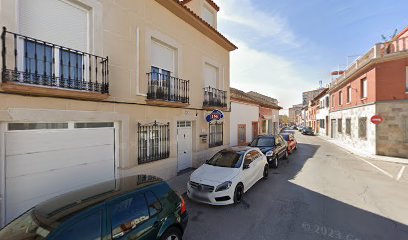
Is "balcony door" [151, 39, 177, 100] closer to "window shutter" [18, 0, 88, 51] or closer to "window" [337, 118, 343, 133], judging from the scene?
"window shutter" [18, 0, 88, 51]

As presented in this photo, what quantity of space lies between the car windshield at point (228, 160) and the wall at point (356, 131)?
1151cm

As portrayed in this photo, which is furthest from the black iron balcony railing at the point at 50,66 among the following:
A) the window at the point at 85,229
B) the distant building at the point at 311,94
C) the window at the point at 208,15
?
the distant building at the point at 311,94

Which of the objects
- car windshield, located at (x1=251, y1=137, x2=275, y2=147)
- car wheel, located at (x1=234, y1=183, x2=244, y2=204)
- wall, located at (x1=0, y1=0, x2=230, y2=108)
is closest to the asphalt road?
car wheel, located at (x1=234, y1=183, x2=244, y2=204)

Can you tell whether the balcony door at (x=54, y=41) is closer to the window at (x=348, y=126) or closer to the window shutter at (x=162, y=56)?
the window shutter at (x=162, y=56)

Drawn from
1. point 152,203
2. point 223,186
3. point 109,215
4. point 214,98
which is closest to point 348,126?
point 214,98

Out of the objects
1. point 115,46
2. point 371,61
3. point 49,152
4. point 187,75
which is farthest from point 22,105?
point 371,61

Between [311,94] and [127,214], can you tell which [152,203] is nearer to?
[127,214]

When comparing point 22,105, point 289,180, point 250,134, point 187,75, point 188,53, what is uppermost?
point 188,53

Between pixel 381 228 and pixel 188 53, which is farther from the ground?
pixel 188 53

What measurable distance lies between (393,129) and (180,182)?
44.4 ft

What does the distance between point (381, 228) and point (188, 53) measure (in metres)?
8.24

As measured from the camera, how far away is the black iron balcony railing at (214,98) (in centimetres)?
982

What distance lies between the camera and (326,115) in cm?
2798

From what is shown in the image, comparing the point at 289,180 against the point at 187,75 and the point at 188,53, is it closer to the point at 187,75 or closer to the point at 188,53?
the point at 187,75
